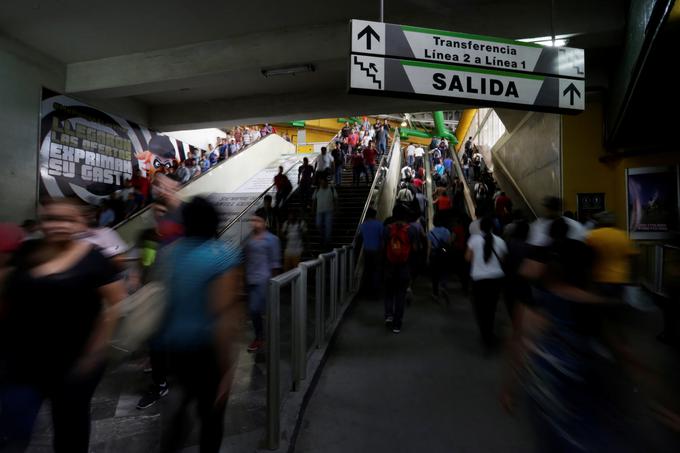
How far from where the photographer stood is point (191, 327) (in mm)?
1831

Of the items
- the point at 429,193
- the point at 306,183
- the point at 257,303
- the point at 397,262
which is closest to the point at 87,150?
the point at 306,183

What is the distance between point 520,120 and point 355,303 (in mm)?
9008

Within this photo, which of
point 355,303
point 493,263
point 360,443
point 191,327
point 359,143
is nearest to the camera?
point 191,327

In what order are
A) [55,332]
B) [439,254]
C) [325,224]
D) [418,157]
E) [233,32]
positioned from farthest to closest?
[418,157] → [325,224] → [233,32] → [439,254] → [55,332]

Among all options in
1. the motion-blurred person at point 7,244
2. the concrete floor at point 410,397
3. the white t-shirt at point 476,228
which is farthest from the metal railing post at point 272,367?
the white t-shirt at point 476,228

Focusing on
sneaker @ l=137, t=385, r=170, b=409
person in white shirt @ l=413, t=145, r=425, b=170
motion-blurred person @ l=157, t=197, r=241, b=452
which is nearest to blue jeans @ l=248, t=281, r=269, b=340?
sneaker @ l=137, t=385, r=170, b=409

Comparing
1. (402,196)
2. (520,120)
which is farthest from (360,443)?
(520,120)

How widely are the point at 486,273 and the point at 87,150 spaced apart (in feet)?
35.1

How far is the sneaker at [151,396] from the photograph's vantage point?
9.70 feet

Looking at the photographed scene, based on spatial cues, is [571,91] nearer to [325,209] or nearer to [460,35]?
[460,35]

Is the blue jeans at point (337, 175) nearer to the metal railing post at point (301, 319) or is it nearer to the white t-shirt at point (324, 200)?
the white t-shirt at point (324, 200)

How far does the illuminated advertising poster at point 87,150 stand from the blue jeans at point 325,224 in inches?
252

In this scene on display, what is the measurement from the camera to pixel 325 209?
8383mm

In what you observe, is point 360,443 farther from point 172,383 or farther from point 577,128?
point 577,128
